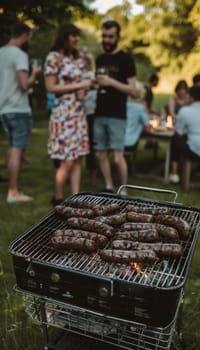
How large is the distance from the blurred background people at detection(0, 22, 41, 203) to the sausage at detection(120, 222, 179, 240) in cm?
316

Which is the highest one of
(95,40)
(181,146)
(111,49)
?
(95,40)

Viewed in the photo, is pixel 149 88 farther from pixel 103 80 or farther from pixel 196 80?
pixel 103 80

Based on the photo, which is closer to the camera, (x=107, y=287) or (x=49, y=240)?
(x=107, y=287)

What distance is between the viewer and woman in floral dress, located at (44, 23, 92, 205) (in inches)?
177

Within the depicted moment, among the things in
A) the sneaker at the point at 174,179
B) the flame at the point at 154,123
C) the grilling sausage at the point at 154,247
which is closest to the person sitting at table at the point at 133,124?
the flame at the point at 154,123

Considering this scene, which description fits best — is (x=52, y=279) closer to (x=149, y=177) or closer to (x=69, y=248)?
(x=69, y=248)

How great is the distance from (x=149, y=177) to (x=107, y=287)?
5.10m

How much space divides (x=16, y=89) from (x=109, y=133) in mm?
→ 1374

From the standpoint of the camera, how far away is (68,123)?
15.6 ft

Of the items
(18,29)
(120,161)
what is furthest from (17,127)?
(120,161)

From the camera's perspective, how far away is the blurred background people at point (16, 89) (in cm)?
486

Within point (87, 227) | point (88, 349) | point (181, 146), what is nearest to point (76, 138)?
point (181, 146)

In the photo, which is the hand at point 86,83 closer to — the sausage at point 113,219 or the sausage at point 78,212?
the sausage at point 78,212

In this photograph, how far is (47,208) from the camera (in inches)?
208
